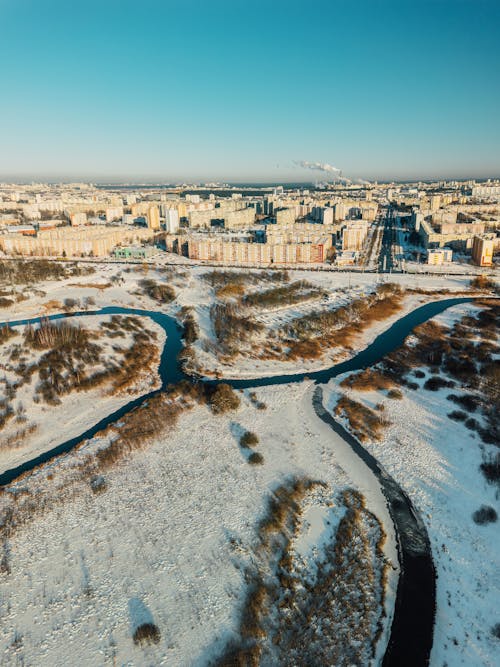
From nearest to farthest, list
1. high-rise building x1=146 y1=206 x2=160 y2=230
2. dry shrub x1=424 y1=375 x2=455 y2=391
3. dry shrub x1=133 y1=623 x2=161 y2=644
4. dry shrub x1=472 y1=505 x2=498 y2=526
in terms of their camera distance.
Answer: dry shrub x1=133 y1=623 x2=161 y2=644 → dry shrub x1=472 y1=505 x2=498 y2=526 → dry shrub x1=424 y1=375 x2=455 y2=391 → high-rise building x1=146 y1=206 x2=160 y2=230

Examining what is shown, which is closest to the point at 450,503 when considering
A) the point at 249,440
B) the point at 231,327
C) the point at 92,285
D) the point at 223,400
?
the point at 249,440

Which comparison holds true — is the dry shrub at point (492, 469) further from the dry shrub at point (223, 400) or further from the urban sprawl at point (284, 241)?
the urban sprawl at point (284, 241)

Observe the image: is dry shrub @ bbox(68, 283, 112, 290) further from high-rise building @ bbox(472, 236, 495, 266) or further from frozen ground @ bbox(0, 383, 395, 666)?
high-rise building @ bbox(472, 236, 495, 266)

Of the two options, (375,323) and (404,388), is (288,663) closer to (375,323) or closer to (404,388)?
(404,388)

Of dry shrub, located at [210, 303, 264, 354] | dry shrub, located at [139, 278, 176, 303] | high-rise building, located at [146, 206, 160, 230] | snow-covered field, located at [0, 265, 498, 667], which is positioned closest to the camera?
snow-covered field, located at [0, 265, 498, 667]

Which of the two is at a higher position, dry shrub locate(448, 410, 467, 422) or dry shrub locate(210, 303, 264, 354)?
dry shrub locate(210, 303, 264, 354)

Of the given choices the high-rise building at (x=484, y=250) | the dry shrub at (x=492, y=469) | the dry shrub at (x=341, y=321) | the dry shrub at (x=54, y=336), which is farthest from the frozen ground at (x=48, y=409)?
the high-rise building at (x=484, y=250)

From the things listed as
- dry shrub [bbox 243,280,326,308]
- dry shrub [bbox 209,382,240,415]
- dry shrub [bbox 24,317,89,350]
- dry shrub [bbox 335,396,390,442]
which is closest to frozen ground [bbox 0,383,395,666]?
dry shrub [bbox 335,396,390,442]
